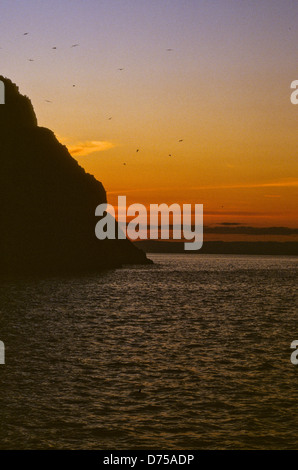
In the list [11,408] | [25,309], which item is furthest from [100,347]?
[25,309]

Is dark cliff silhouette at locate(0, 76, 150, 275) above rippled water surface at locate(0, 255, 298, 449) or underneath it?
above

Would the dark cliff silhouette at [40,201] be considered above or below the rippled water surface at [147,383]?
above

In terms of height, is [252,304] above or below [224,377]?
above

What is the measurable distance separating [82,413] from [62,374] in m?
6.12

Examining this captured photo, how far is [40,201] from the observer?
140500 mm

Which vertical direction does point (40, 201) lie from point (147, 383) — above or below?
above

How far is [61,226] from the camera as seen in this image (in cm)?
14262

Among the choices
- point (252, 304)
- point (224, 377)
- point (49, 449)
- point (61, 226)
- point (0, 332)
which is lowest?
point (49, 449)

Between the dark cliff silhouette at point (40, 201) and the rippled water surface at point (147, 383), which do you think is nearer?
the rippled water surface at point (147, 383)

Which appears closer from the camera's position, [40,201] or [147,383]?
[147,383]

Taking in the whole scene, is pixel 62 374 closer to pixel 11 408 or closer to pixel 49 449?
pixel 11 408

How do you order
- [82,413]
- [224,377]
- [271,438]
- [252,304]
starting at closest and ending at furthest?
[271,438] < [82,413] < [224,377] < [252,304]

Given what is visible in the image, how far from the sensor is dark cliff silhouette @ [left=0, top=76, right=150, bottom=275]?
13050 centimetres

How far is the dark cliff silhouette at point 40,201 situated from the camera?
13050 centimetres
